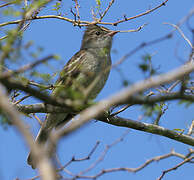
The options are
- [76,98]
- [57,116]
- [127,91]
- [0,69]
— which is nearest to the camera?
[127,91]

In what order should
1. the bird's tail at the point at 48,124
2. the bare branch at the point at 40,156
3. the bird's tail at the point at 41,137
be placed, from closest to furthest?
1. the bare branch at the point at 40,156
2. the bird's tail at the point at 41,137
3. the bird's tail at the point at 48,124

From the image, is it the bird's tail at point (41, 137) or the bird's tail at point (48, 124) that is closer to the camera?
the bird's tail at point (41, 137)

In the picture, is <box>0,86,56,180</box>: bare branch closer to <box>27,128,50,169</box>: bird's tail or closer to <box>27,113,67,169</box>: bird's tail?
<box>27,128,50,169</box>: bird's tail

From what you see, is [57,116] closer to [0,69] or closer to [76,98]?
[0,69]

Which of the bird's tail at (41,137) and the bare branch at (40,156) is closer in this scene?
the bare branch at (40,156)

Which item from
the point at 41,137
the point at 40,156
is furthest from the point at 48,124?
the point at 40,156

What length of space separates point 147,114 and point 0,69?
5.60 feet

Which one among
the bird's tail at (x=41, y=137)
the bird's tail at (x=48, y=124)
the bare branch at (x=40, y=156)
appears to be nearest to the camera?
the bare branch at (x=40, y=156)

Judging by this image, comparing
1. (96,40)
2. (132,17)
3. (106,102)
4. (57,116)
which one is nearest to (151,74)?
(106,102)

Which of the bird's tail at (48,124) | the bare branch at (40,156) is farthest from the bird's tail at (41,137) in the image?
the bare branch at (40,156)

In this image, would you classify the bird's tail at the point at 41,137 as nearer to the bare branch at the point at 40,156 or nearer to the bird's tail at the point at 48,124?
the bird's tail at the point at 48,124

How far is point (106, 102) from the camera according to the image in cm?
191

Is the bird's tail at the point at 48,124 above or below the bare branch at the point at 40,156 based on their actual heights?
above

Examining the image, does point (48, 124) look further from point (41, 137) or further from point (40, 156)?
point (40, 156)
